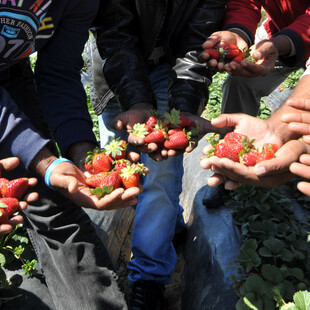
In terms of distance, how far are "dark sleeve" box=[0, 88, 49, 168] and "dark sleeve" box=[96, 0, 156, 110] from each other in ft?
2.44

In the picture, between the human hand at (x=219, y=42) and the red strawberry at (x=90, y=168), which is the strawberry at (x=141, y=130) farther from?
the human hand at (x=219, y=42)

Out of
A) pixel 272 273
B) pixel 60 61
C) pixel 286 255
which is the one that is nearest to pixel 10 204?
pixel 60 61

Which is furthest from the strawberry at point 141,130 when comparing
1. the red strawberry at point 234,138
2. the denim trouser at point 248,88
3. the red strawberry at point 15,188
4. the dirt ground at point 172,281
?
the dirt ground at point 172,281

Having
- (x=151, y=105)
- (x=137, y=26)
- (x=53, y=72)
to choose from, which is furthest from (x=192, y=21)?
(x=53, y=72)

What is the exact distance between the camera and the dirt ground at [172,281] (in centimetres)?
302

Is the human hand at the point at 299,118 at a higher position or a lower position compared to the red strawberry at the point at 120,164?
higher

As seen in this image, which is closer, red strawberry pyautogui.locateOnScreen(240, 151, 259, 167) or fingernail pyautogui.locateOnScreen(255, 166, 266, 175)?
fingernail pyautogui.locateOnScreen(255, 166, 266, 175)

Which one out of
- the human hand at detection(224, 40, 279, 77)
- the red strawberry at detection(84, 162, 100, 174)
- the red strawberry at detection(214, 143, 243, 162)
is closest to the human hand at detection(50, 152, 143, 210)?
the red strawberry at detection(84, 162, 100, 174)

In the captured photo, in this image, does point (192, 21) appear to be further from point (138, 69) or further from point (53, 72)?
point (53, 72)

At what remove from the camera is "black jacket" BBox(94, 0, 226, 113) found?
2.43 metres

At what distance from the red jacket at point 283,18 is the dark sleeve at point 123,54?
84 centimetres

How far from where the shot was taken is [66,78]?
2291 millimetres

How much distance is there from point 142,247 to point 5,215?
3.91ft

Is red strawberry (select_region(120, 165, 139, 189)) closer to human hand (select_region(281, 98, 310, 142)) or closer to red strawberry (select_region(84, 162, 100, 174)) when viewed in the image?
red strawberry (select_region(84, 162, 100, 174))
